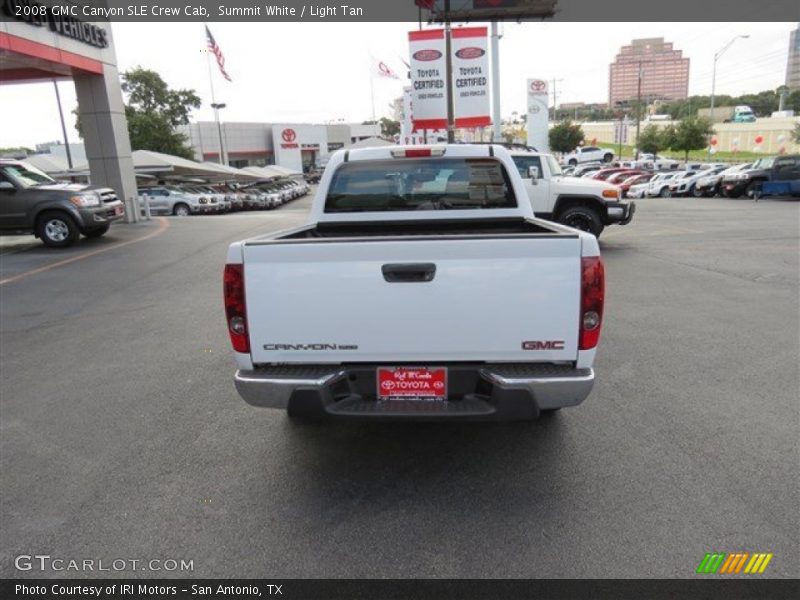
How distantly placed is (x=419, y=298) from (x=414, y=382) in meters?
0.48

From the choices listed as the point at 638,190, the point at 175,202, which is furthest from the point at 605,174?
the point at 175,202

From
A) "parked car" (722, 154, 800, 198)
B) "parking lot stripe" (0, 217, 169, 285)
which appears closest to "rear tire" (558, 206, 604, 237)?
"parking lot stripe" (0, 217, 169, 285)

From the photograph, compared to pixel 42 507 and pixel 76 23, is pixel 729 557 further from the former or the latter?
pixel 76 23

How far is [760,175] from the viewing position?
23312 mm

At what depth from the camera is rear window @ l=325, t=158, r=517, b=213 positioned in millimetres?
4699

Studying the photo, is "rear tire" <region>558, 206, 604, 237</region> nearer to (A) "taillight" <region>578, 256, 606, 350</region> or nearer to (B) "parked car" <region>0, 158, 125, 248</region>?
(A) "taillight" <region>578, 256, 606, 350</region>

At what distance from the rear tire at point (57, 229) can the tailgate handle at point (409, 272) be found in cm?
1265

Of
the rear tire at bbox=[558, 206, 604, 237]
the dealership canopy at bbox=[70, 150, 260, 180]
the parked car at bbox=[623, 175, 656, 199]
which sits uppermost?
the dealership canopy at bbox=[70, 150, 260, 180]

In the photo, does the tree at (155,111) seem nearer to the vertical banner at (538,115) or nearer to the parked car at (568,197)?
the vertical banner at (538,115)

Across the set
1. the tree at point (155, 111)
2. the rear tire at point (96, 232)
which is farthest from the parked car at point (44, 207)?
the tree at point (155, 111)

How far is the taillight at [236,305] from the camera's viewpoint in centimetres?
306

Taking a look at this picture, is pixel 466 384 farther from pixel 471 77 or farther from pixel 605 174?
pixel 605 174

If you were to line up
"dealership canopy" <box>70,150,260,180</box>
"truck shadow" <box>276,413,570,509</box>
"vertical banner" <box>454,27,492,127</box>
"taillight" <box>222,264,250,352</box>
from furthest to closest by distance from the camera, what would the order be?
"dealership canopy" <box>70,150,260,180</box> → "vertical banner" <box>454,27,492,127</box> → "truck shadow" <box>276,413,570,509</box> → "taillight" <box>222,264,250,352</box>
